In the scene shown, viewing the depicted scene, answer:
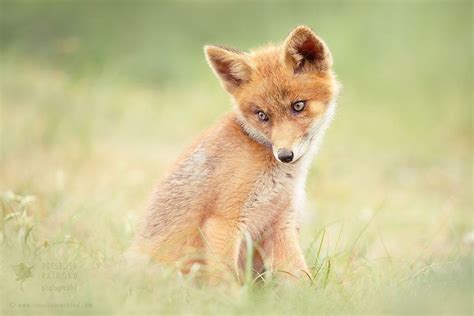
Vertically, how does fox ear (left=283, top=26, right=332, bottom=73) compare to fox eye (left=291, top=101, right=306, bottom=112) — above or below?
above

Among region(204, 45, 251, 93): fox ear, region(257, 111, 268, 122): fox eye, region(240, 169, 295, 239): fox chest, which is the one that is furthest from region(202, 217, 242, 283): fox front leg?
region(204, 45, 251, 93): fox ear

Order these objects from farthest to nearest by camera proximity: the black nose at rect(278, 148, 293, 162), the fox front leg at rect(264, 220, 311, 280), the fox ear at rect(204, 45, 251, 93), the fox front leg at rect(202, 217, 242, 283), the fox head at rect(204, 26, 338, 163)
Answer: the fox ear at rect(204, 45, 251, 93), the fox head at rect(204, 26, 338, 163), the fox front leg at rect(264, 220, 311, 280), the black nose at rect(278, 148, 293, 162), the fox front leg at rect(202, 217, 242, 283)

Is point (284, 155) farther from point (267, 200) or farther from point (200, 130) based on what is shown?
point (200, 130)

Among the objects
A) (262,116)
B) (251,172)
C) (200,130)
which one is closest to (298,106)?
(262,116)

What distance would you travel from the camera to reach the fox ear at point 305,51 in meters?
5.58

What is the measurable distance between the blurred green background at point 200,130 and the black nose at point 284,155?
0.84 metres

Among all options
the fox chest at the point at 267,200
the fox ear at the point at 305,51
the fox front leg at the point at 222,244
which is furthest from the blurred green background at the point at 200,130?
the fox ear at the point at 305,51

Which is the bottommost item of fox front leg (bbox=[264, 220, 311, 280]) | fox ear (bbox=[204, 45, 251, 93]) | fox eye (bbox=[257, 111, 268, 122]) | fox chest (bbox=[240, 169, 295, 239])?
fox front leg (bbox=[264, 220, 311, 280])

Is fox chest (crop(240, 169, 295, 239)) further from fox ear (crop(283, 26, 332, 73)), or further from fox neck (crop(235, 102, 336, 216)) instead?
fox ear (crop(283, 26, 332, 73))

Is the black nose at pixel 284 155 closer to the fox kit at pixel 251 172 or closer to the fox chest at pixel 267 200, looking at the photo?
the fox kit at pixel 251 172

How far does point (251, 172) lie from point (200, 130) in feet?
22.8

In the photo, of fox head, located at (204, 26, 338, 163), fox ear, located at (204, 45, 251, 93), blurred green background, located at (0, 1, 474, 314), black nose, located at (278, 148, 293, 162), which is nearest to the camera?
blurred green background, located at (0, 1, 474, 314)

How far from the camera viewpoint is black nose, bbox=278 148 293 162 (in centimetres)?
515

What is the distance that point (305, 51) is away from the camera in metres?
5.74
